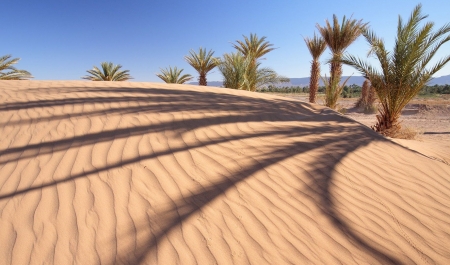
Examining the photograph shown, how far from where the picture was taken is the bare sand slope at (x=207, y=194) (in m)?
1.92

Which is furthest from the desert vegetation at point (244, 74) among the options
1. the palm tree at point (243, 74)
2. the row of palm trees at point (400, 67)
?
the row of palm trees at point (400, 67)

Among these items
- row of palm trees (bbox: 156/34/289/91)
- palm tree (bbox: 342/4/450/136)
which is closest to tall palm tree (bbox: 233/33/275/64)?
row of palm trees (bbox: 156/34/289/91)

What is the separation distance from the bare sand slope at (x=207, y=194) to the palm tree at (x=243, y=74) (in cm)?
935

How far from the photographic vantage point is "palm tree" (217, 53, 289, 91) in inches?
518

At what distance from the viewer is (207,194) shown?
2.42 m

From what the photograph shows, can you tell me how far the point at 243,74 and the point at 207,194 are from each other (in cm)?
1131

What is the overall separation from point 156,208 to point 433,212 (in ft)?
8.12

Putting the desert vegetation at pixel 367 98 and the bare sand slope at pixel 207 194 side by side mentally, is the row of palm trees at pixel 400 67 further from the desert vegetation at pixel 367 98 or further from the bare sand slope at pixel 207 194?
the desert vegetation at pixel 367 98

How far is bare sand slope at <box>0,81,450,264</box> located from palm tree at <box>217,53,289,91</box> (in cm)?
935

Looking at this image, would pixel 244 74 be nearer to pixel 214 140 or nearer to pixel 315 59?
pixel 315 59

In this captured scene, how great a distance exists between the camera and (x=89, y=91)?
18.7 feet

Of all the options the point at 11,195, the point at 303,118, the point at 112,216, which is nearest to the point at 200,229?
the point at 112,216

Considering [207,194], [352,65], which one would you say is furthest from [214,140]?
[352,65]

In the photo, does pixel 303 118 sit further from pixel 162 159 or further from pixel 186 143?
pixel 162 159
